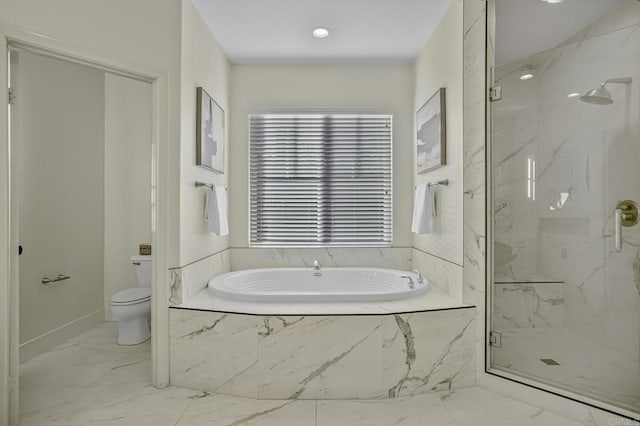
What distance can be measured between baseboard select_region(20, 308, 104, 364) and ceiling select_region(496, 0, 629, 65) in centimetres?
368

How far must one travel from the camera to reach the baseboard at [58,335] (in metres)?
2.53

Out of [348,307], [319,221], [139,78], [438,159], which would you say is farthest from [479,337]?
[139,78]

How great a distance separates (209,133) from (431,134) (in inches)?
65.7

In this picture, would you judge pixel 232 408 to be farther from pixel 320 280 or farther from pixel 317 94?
pixel 317 94

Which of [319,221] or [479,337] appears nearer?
[479,337]

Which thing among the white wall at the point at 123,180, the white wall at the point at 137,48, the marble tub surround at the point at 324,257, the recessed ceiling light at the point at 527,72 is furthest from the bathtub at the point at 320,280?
the recessed ceiling light at the point at 527,72

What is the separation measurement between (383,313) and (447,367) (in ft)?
1.75

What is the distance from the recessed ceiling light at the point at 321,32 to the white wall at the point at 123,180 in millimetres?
1734

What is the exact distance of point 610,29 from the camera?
1.85 m

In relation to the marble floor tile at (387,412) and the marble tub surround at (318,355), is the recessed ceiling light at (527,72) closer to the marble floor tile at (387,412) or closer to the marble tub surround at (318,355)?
the marble tub surround at (318,355)

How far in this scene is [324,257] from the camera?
3.22m

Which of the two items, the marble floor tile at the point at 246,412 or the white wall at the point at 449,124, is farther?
the white wall at the point at 449,124

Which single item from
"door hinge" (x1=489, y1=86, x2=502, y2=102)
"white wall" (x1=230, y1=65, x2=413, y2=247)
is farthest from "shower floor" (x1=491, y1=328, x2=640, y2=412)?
"white wall" (x1=230, y1=65, x2=413, y2=247)

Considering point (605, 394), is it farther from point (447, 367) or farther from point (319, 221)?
point (319, 221)
